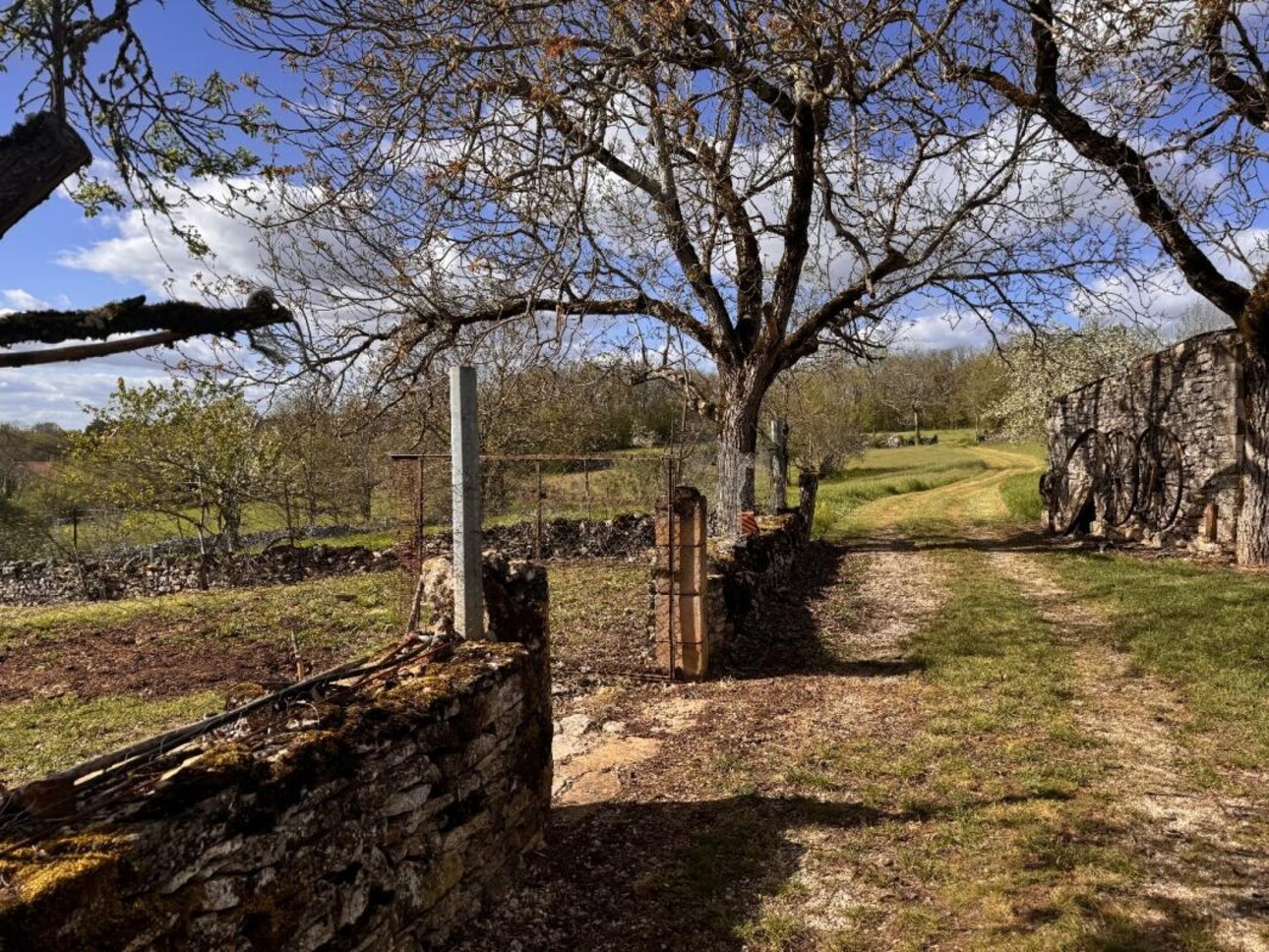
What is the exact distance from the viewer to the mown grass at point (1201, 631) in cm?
580

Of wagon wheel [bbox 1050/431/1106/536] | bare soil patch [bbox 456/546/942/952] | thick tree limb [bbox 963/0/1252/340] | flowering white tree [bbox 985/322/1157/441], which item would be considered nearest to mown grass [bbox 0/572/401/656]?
bare soil patch [bbox 456/546/942/952]

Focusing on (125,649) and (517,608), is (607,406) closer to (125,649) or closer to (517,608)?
(125,649)

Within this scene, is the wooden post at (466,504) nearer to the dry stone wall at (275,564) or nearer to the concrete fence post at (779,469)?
the concrete fence post at (779,469)

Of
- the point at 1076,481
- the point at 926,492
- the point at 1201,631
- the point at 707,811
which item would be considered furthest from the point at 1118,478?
the point at 926,492

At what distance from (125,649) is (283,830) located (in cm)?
994

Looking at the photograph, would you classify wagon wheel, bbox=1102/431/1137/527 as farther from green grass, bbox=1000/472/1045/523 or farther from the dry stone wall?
the dry stone wall

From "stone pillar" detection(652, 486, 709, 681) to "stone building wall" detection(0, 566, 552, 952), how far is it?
133 inches

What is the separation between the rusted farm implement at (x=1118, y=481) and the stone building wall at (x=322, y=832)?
43.7 ft

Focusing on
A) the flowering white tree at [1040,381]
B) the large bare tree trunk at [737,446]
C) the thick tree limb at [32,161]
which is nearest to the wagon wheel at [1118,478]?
the large bare tree trunk at [737,446]

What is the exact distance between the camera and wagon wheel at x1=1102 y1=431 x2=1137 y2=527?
14.7 meters

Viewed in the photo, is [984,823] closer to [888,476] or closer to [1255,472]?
[1255,472]

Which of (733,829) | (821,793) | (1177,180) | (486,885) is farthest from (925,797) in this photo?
(1177,180)

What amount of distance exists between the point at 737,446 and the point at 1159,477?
24.9ft

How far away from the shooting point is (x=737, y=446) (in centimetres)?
1313
